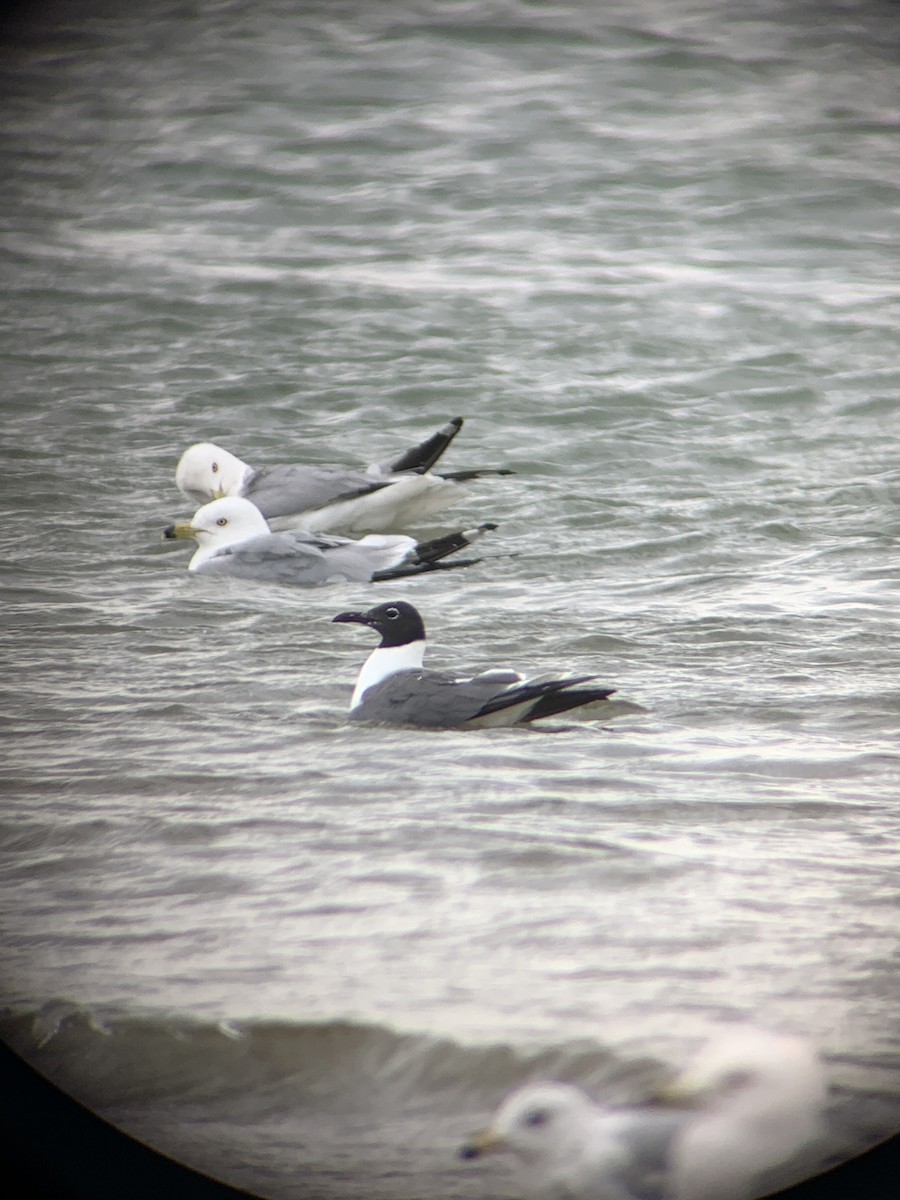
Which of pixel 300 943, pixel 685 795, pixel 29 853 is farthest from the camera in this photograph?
pixel 685 795

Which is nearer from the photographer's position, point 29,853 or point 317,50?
point 317,50

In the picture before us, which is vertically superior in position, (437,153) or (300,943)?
(437,153)

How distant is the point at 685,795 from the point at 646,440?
462cm

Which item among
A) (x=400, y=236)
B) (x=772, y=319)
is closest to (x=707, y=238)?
(x=772, y=319)

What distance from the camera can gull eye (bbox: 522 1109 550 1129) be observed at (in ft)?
6.30

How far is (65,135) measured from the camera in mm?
2898

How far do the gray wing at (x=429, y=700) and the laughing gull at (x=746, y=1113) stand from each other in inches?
70.8

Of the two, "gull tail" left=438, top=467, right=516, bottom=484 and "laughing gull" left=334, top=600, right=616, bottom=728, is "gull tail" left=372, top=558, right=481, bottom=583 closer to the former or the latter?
"gull tail" left=438, top=467, right=516, bottom=484

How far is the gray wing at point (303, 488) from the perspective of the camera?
6352 millimetres

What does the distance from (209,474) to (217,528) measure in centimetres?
86

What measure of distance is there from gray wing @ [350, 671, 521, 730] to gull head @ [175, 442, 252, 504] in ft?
9.35

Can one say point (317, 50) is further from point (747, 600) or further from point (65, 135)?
point (747, 600)

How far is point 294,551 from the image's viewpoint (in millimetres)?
5777

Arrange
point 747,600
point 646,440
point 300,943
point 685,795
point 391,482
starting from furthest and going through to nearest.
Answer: point 646,440 < point 391,482 < point 747,600 < point 685,795 < point 300,943
